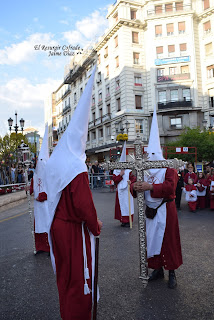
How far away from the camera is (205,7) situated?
31.5 meters

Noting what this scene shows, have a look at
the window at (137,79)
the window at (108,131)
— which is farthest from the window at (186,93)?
the window at (108,131)

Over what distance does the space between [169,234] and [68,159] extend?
1.99m

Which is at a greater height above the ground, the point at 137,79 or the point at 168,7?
the point at 168,7

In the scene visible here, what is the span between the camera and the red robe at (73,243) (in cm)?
247

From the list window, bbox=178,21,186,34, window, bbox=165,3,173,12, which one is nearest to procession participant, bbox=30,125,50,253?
window, bbox=178,21,186,34

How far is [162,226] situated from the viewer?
149 inches

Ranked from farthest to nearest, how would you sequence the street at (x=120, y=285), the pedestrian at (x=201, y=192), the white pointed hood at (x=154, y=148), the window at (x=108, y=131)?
the window at (x=108, y=131), the pedestrian at (x=201, y=192), the white pointed hood at (x=154, y=148), the street at (x=120, y=285)

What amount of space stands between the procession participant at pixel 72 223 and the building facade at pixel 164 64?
92.1 ft

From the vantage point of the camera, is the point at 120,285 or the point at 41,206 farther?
the point at 41,206

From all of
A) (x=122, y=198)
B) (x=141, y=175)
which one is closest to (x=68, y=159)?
(x=141, y=175)

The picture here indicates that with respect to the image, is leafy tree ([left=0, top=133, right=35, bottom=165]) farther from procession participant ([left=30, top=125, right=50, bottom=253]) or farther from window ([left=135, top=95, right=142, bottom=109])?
window ([left=135, top=95, right=142, bottom=109])

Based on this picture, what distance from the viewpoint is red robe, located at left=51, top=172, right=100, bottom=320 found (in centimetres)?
247

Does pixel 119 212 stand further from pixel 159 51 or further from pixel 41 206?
pixel 159 51

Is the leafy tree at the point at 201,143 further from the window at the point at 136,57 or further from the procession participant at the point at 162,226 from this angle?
the procession participant at the point at 162,226
